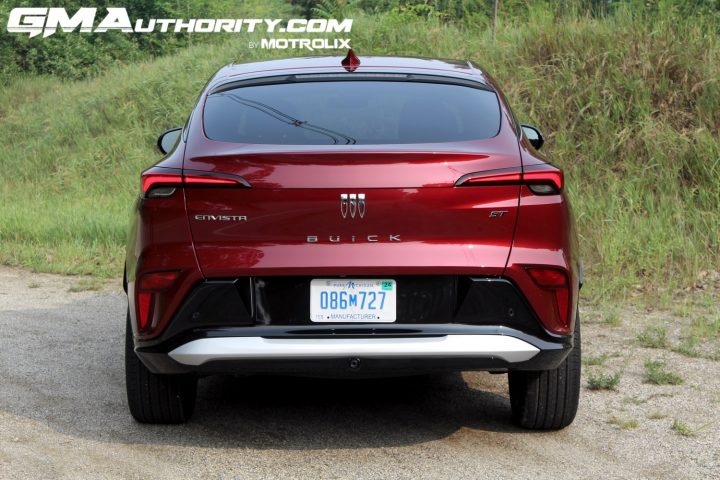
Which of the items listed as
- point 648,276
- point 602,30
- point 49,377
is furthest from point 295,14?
point 49,377

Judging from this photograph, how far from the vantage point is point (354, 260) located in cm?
431

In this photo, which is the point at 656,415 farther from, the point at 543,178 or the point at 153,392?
the point at 153,392

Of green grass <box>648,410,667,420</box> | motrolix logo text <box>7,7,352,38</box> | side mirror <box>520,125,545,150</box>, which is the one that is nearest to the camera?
green grass <box>648,410,667,420</box>

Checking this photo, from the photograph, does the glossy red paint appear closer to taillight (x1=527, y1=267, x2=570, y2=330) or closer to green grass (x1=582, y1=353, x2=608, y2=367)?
taillight (x1=527, y1=267, x2=570, y2=330)

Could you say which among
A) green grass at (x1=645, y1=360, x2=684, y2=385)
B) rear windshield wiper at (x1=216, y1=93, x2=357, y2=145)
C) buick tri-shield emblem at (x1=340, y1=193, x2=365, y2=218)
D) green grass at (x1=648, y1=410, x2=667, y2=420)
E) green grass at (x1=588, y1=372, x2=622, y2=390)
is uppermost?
rear windshield wiper at (x1=216, y1=93, x2=357, y2=145)

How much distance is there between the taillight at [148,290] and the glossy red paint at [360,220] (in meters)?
0.02

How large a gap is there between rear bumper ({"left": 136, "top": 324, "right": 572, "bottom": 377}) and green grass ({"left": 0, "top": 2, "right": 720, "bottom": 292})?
436 centimetres

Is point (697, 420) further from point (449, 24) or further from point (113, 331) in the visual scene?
point (449, 24)

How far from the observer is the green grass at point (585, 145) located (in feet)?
31.4

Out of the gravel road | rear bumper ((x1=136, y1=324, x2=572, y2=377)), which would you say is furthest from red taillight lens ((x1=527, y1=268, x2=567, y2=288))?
the gravel road

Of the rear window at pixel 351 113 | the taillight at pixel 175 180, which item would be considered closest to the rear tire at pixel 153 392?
the taillight at pixel 175 180

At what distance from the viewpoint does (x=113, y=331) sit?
7.57 metres

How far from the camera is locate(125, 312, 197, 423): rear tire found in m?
5.00

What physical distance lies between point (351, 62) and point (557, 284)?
1.67m
